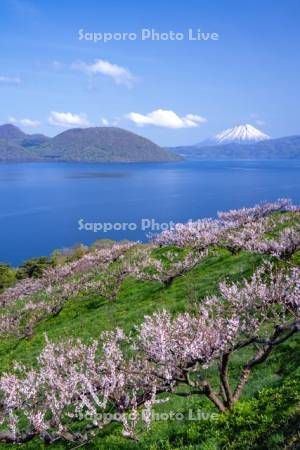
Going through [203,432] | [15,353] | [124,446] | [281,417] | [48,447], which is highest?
[281,417]

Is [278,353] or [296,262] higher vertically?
[296,262]

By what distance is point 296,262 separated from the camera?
2612 cm

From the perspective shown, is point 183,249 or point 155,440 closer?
point 155,440

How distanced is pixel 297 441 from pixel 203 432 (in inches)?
133

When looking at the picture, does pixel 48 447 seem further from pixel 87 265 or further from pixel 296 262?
pixel 87 265

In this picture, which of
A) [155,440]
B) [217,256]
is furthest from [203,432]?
[217,256]

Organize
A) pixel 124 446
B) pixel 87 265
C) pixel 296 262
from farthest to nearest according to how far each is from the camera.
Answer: pixel 87 265 < pixel 296 262 < pixel 124 446

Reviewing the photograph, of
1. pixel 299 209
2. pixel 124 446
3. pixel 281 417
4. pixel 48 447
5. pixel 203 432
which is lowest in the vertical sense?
pixel 48 447

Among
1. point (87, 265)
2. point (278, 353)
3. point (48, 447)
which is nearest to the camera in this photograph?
point (48, 447)

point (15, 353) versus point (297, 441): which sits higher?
point (297, 441)

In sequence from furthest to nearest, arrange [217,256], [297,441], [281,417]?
[217,256] < [281,417] < [297,441]

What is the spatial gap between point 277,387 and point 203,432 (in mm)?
2897

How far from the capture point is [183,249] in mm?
42812

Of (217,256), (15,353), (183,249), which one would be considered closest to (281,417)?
(15,353)
